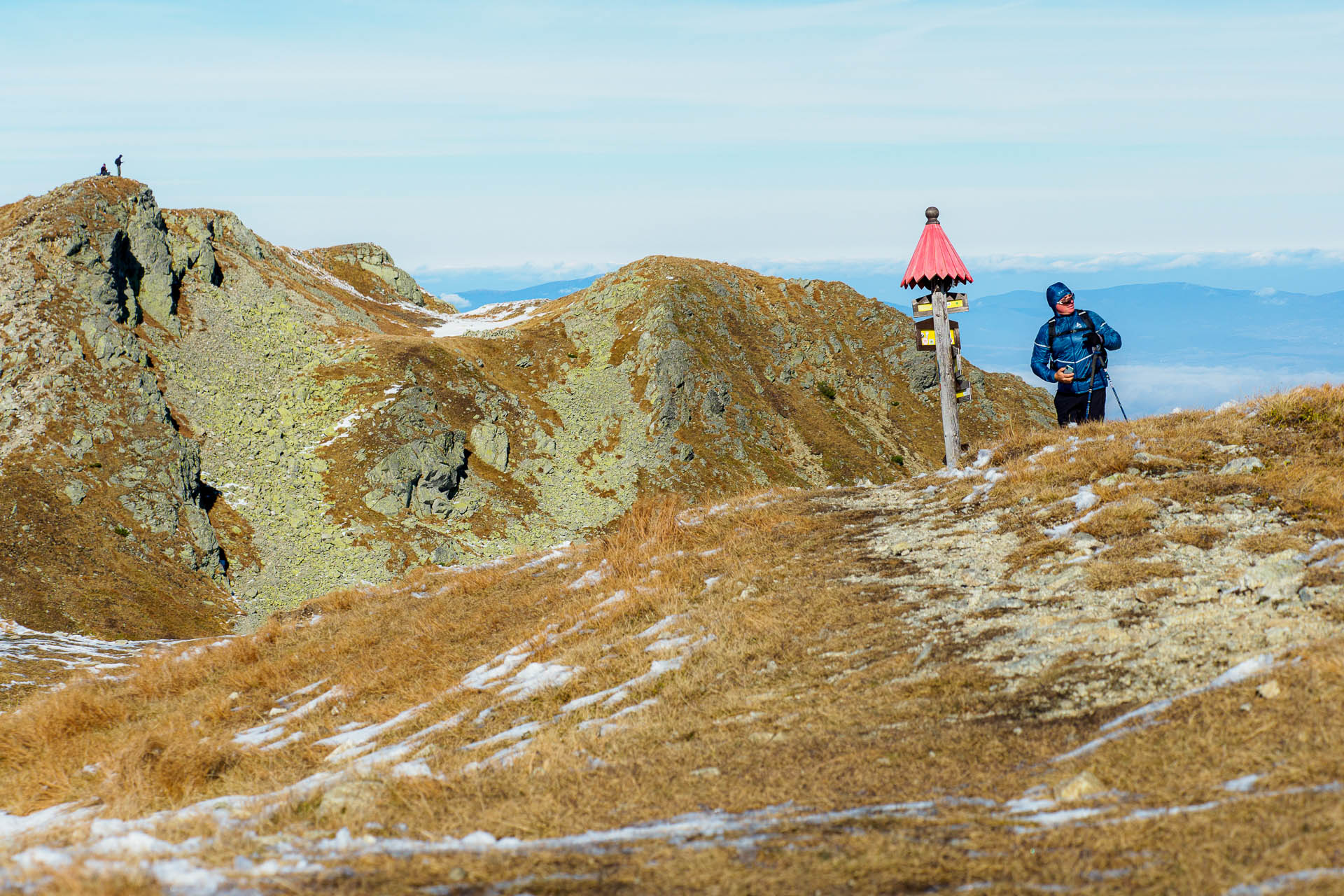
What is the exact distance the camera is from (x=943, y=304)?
17.2 m

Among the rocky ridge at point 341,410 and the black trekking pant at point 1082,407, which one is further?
the rocky ridge at point 341,410

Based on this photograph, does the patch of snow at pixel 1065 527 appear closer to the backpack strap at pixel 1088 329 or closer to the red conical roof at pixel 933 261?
the backpack strap at pixel 1088 329

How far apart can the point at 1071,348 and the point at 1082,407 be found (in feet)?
4.52

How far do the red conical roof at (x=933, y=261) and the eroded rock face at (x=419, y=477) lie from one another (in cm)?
4084

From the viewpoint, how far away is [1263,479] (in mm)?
10414

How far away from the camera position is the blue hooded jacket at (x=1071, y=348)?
14836 millimetres

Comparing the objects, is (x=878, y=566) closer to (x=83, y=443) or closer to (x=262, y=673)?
(x=262, y=673)

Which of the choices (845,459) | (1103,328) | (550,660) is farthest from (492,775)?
(845,459)

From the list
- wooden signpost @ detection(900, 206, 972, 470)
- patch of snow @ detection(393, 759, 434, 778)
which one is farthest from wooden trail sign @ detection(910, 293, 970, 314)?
patch of snow @ detection(393, 759, 434, 778)

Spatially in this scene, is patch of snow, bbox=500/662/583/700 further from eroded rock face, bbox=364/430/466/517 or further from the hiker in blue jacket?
eroded rock face, bbox=364/430/466/517

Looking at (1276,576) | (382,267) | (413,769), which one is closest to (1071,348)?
(1276,576)

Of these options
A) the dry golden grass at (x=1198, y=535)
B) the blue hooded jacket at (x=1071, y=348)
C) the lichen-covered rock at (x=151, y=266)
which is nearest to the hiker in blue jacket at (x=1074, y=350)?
the blue hooded jacket at (x=1071, y=348)

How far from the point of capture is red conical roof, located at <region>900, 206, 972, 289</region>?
1705cm

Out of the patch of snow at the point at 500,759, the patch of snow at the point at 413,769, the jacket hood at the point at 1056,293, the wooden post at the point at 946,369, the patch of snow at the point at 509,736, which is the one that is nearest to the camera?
the patch of snow at the point at 413,769
